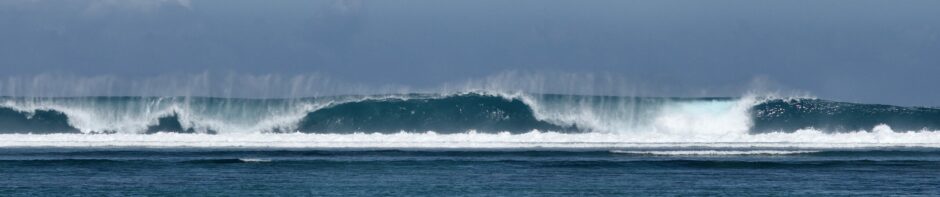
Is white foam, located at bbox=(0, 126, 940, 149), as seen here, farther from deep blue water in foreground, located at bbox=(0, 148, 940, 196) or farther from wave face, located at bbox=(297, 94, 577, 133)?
deep blue water in foreground, located at bbox=(0, 148, 940, 196)

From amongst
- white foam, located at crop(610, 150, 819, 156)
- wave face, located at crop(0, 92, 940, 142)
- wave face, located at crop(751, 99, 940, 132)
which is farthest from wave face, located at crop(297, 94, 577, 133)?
white foam, located at crop(610, 150, 819, 156)

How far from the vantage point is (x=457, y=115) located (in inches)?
2120

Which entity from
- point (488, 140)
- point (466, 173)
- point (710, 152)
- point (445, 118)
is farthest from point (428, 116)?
point (466, 173)

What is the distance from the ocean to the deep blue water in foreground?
55 millimetres

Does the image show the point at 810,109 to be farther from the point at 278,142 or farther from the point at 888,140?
the point at 278,142

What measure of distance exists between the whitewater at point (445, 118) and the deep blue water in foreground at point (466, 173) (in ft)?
38.1

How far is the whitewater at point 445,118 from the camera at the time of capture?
4972 cm

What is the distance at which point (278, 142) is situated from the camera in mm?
45562

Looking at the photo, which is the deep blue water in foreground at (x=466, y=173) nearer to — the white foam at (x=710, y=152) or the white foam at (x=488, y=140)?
the white foam at (x=710, y=152)

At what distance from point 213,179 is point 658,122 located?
28.4 m

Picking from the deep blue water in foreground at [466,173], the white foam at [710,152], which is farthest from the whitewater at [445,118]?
the deep blue water in foreground at [466,173]

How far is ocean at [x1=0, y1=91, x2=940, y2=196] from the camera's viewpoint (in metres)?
26.2

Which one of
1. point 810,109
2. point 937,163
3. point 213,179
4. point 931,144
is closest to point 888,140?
point 931,144

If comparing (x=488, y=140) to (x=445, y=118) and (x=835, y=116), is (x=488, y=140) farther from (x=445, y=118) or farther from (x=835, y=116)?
(x=835, y=116)
